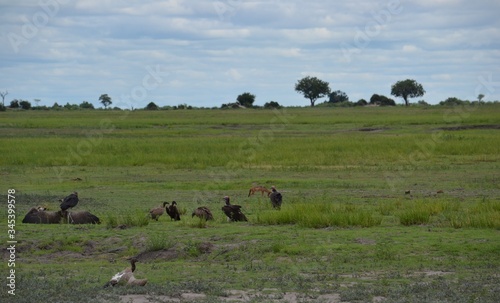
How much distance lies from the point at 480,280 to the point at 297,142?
28757 mm

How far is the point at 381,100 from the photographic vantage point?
352ft

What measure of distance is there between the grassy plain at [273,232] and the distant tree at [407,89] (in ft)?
266

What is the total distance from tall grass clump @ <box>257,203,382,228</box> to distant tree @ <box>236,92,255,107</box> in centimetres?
9203

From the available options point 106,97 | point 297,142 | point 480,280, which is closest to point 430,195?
point 480,280

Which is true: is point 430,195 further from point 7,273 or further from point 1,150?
point 1,150

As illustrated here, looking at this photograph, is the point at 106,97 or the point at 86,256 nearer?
the point at 86,256

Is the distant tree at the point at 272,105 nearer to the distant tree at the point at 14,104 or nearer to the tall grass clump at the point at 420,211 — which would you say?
the distant tree at the point at 14,104

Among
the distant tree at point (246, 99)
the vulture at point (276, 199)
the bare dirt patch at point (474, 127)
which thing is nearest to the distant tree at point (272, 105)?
the distant tree at point (246, 99)

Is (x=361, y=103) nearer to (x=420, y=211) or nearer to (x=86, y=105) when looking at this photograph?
(x=86, y=105)

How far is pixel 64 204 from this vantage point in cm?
1576

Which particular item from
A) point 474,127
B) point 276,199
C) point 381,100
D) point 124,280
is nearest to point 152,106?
point 381,100

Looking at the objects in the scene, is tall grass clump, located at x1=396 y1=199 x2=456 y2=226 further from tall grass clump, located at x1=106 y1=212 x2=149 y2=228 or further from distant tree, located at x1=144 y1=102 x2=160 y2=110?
distant tree, located at x1=144 y1=102 x2=160 y2=110

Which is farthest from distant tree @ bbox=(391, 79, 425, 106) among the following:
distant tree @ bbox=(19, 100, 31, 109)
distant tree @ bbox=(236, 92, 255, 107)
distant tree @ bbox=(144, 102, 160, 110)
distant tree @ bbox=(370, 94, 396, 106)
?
distant tree @ bbox=(19, 100, 31, 109)

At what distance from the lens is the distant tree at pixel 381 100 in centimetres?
10694
